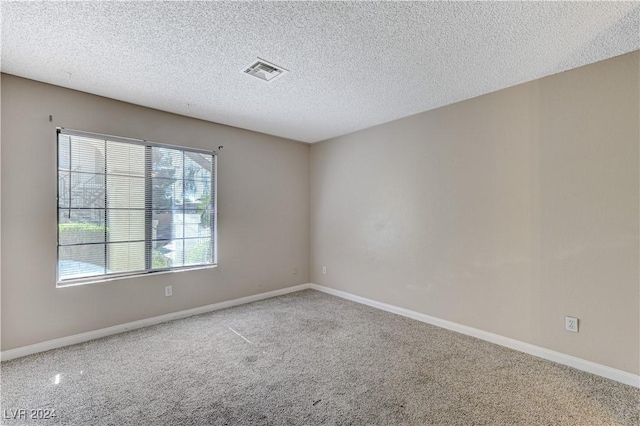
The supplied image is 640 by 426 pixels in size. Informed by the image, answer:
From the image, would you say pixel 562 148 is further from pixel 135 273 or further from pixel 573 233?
pixel 135 273

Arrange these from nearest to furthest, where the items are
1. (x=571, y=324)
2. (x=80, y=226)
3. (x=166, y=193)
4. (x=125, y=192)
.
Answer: (x=571, y=324) → (x=80, y=226) → (x=125, y=192) → (x=166, y=193)

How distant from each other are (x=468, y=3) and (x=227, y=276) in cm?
372

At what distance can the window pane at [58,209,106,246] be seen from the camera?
278 cm

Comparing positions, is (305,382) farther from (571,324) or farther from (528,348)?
(571,324)

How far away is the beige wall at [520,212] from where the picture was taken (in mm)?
2188

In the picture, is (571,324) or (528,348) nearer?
(571,324)

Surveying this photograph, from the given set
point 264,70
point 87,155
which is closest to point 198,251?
point 87,155

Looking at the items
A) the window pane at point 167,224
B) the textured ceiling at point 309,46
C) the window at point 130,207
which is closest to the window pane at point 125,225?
the window at point 130,207

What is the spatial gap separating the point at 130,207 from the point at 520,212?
3.98 m

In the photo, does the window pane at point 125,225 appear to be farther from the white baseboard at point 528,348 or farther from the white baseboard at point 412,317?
the white baseboard at point 528,348

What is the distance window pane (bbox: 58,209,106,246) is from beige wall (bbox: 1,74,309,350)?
0.08 meters

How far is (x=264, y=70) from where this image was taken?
95.8 inches

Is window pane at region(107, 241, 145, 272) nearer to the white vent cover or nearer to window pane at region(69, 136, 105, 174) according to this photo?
window pane at region(69, 136, 105, 174)

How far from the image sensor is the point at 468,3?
5.41 feet
